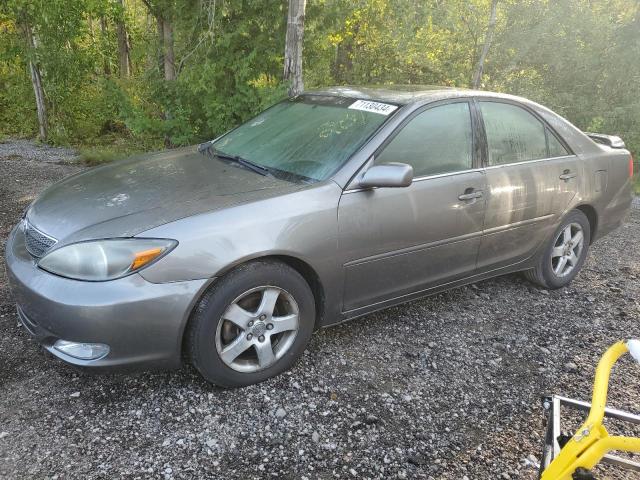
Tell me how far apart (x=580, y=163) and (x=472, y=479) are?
9.10 feet

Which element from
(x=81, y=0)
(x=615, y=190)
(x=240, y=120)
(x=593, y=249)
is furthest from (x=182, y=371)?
(x=81, y=0)

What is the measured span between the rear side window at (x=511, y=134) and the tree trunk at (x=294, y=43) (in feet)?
8.35

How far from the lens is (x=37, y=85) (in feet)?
29.9

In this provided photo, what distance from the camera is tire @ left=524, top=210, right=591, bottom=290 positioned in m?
4.21

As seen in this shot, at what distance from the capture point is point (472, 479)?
237 cm

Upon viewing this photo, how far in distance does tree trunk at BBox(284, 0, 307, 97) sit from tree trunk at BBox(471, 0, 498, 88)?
3947 mm

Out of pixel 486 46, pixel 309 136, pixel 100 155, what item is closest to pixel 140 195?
pixel 309 136

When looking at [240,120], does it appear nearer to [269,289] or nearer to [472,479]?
[269,289]

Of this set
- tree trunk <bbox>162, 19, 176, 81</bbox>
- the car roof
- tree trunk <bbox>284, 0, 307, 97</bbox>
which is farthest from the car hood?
tree trunk <bbox>162, 19, 176, 81</bbox>

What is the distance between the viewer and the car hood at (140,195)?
2566 mm

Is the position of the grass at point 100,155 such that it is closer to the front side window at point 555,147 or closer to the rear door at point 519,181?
the rear door at point 519,181

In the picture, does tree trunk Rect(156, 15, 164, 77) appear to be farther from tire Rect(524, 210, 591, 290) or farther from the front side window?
tire Rect(524, 210, 591, 290)

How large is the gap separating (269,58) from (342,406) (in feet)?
18.3

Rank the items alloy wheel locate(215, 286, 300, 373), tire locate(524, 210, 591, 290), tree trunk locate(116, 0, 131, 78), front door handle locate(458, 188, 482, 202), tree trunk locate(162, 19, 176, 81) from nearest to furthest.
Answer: alloy wheel locate(215, 286, 300, 373) < front door handle locate(458, 188, 482, 202) < tire locate(524, 210, 591, 290) < tree trunk locate(162, 19, 176, 81) < tree trunk locate(116, 0, 131, 78)
